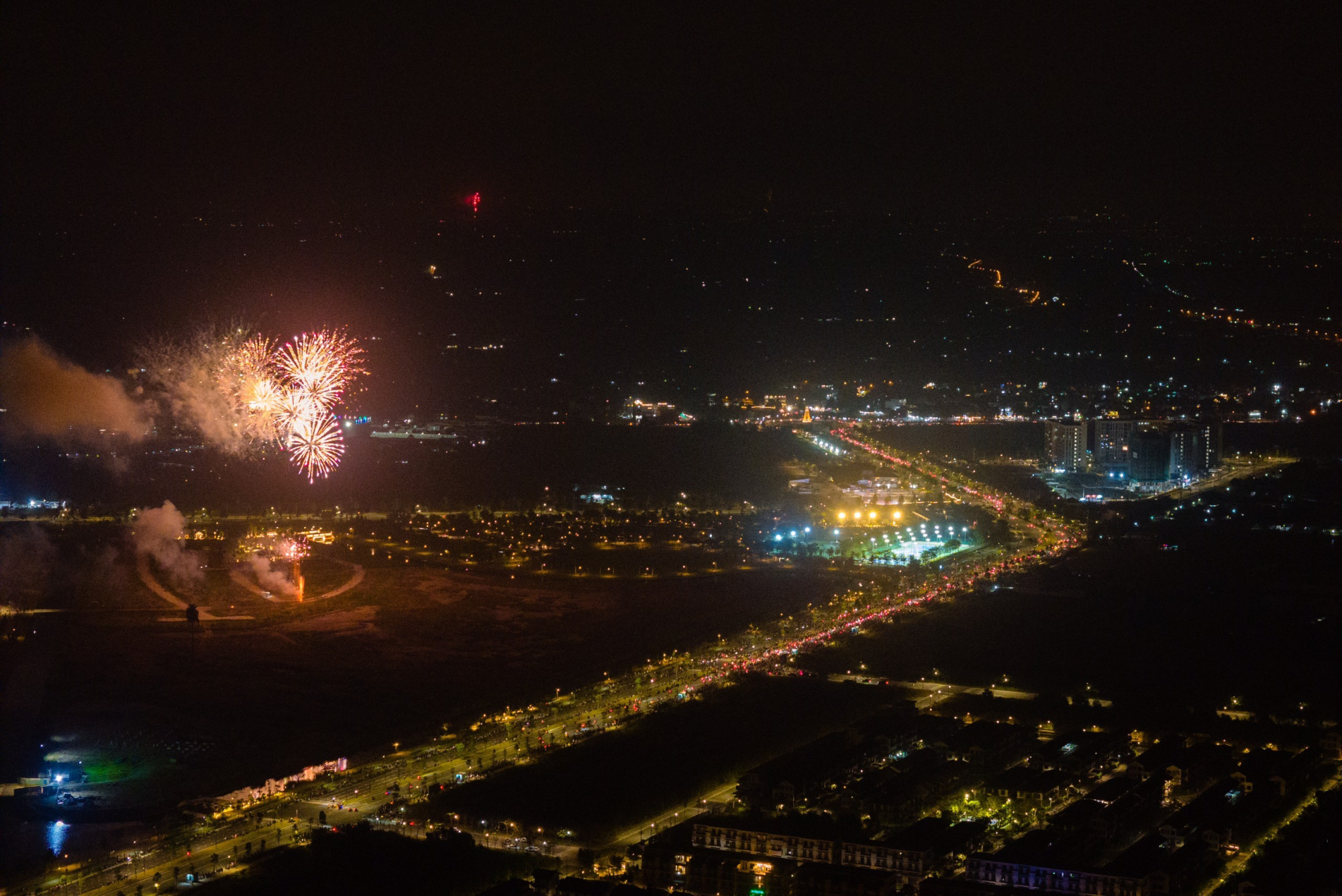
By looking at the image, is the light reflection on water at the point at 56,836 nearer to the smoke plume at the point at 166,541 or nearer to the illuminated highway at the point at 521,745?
the illuminated highway at the point at 521,745

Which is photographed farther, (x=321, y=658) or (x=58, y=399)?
(x=58, y=399)

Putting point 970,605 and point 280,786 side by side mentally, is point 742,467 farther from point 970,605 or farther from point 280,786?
point 280,786

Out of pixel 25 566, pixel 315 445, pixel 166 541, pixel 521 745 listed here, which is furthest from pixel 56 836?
pixel 315 445

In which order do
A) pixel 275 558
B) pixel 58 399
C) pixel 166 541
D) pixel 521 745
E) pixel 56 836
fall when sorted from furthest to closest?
pixel 58 399
pixel 166 541
pixel 275 558
pixel 521 745
pixel 56 836

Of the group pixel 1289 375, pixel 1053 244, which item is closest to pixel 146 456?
pixel 1053 244

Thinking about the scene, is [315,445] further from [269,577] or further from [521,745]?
[521,745]

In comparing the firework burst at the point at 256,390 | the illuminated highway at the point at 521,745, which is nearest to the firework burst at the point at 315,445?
the firework burst at the point at 256,390

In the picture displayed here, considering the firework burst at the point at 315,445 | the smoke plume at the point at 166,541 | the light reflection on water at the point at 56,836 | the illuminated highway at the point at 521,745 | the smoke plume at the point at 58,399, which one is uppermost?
the smoke plume at the point at 58,399
